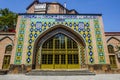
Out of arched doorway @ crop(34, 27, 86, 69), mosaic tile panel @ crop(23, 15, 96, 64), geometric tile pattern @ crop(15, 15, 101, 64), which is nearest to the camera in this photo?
geometric tile pattern @ crop(15, 15, 101, 64)

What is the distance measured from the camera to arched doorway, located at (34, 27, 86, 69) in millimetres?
11852

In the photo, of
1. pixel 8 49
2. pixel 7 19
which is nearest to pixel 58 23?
pixel 8 49

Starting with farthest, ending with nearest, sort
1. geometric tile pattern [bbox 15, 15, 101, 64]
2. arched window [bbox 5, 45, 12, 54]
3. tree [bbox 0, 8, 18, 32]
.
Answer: tree [bbox 0, 8, 18, 32] → arched window [bbox 5, 45, 12, 54] → geometric tile pattern [bbox 15, 15, 101, 64]

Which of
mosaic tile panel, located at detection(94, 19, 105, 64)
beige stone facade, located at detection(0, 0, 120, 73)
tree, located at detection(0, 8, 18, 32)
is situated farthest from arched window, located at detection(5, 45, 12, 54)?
mosaic tile panel, located at detection(94, 19, 105, 64)

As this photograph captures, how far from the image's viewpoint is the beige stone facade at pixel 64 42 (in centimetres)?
1123

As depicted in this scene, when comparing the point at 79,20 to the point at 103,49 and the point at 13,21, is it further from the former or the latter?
the point at 13,21

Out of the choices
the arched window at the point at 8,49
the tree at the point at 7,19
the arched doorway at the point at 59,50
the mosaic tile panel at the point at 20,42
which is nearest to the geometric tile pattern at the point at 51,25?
the mosaic tile panel at the point at 20,42

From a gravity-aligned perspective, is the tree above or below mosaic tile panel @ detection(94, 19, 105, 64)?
above

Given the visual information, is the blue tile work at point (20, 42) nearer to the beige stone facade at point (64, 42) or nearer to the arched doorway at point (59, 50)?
the beige stone facade at point (64, 42)

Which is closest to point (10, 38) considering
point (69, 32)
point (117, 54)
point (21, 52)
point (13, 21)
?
point (21, 52)

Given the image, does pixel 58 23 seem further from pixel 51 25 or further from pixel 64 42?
pixel 64 42

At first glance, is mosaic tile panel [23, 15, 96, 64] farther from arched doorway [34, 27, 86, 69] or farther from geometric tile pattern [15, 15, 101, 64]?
arched doorway [34, 27, 86, 69]

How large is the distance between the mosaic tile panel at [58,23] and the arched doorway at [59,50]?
51cm

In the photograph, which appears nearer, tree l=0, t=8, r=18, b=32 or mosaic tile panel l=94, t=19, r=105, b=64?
mosaic tile panel l=94, t=19, r=105, b=64
